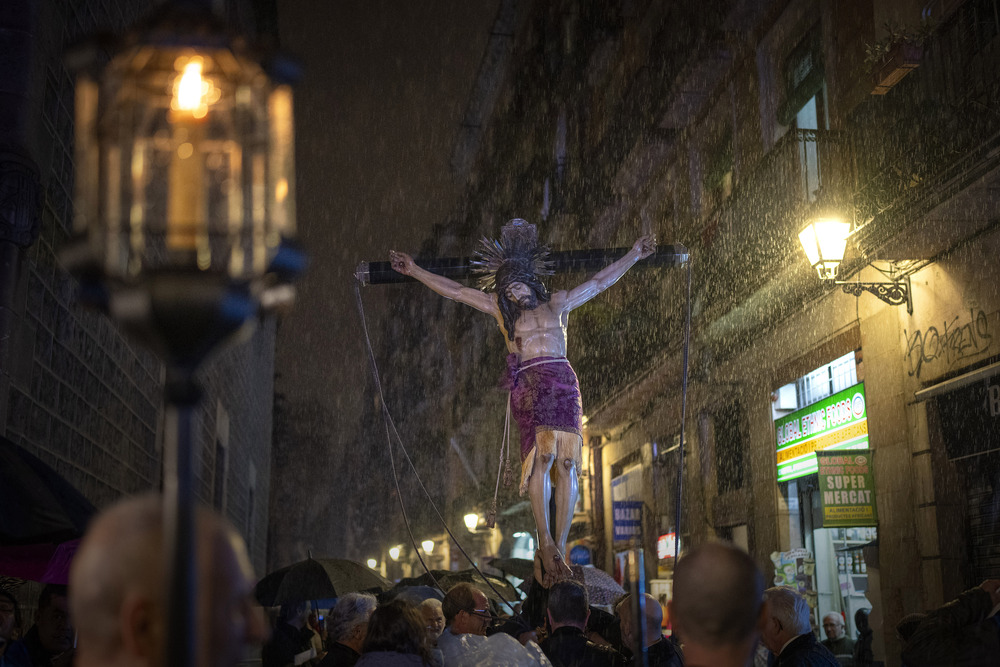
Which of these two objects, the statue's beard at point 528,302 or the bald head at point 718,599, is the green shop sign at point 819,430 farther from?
the bald head at point 718,599

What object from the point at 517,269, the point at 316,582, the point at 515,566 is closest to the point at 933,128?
the point at 517,269

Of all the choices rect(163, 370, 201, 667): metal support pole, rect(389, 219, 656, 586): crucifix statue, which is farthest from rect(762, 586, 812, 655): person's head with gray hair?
rect(163, 370, 201, 667): metal support pole

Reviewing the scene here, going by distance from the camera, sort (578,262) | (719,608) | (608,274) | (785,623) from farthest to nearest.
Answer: (578,262), (608,274), (785,623), (719,608)

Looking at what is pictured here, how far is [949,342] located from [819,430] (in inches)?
136

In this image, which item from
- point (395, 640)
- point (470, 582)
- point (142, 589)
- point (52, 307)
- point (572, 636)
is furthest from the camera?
point (470, 582)

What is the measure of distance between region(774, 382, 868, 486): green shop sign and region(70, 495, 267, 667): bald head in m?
11.2

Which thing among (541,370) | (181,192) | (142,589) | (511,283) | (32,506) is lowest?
(142,589)

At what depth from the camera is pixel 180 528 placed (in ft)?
3.85

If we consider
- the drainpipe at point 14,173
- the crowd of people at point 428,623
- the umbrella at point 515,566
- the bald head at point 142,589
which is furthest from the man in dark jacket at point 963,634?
the umbrella at point 515,566

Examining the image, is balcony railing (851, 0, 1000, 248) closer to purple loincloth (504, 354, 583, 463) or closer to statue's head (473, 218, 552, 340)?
statue's head (473, 218, 552, 340)

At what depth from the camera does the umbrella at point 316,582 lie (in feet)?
28.9

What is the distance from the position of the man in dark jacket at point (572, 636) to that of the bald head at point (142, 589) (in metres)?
2.71

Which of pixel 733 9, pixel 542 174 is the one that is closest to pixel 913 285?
A: pixel 733 9

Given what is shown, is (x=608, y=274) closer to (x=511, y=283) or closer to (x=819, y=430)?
(x=511, y=283)
